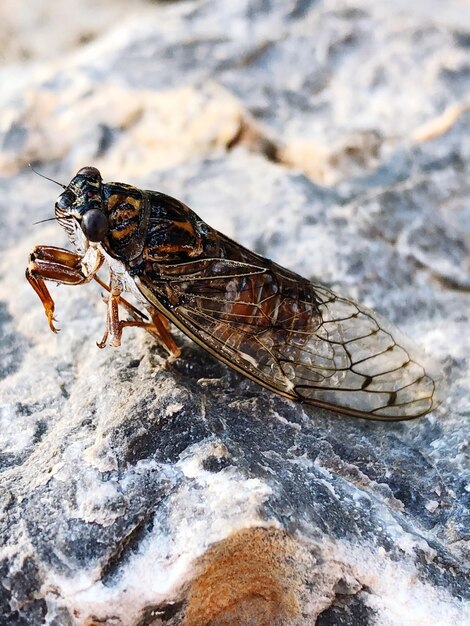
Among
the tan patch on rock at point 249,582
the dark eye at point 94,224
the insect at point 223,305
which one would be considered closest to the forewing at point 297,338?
the insect at point 223,305

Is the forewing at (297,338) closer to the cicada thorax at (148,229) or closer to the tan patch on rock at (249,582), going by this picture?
the cicada thorax at (148,229)

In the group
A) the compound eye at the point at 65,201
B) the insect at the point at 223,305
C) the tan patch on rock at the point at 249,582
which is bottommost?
the tan patch on rock at the point at 249,582

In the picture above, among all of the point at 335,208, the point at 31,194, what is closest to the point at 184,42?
the point at 31,194

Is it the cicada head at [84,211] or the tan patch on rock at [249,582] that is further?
the cicada head at [84,211]

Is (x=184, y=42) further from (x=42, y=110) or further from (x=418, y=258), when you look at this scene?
(x=418, y=258)

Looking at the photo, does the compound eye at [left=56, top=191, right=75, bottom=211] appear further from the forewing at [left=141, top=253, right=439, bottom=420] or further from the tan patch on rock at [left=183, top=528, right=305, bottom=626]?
the tan patch on rock at [left=183, top=528, right=305, bottom=626]

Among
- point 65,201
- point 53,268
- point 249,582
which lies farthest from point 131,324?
point 249,582

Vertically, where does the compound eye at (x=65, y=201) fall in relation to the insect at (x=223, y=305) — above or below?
above

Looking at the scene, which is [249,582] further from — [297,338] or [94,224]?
[94,224]
